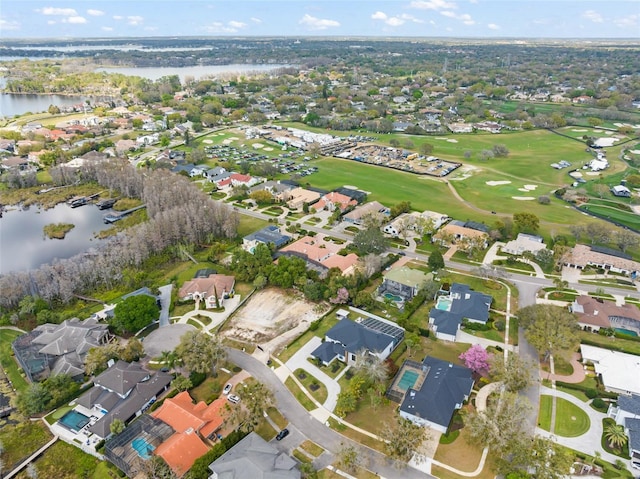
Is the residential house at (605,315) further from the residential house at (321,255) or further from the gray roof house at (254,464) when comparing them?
the gray roof house at (254,464)

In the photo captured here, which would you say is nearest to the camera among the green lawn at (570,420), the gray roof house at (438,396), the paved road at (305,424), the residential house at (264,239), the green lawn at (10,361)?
the paved road at (305,424)

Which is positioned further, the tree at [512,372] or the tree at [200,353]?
the tree at [200,353]

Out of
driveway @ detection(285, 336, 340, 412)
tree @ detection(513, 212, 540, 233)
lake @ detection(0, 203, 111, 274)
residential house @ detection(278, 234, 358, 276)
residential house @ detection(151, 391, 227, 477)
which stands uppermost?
tree @ detection(513, 212, 540, 233)

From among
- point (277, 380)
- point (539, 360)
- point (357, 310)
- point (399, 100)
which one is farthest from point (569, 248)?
point (399, 100)

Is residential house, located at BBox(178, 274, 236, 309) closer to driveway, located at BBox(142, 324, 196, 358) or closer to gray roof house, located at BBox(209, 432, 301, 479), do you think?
driveway, located at BBox(142, 324, 196, 358)

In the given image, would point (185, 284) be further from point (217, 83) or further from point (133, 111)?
point (217, 83)

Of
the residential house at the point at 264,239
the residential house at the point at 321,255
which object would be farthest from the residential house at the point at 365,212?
the residential house at the point at 264,239

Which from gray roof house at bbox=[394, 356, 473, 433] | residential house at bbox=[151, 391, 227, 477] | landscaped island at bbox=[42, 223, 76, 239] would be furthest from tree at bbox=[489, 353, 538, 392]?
landscaped island at bbox=[42, 223, 76, 239]
